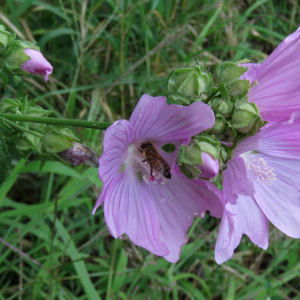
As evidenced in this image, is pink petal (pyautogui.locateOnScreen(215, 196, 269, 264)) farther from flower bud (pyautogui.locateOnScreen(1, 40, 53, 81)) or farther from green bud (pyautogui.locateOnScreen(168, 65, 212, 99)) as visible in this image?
flower bud (pyautogui.locateOnScreen(1, 40, 53, 81))

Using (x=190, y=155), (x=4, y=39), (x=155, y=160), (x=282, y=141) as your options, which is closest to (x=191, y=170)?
(x=190, y=155)

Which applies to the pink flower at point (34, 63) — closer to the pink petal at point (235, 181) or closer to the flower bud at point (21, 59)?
the flower bud at point (21, 59)

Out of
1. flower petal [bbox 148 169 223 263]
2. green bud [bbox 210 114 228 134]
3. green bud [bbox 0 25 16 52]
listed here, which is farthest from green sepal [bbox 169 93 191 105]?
green bud [bbox 0 25 16 52]

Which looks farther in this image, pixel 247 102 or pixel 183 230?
pixel 183 230

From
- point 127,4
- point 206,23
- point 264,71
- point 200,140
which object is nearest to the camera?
point 200,140

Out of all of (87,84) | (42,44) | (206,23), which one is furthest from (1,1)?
(206,23)

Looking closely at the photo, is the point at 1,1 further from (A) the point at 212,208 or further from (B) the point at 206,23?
(A) the point at 212,208

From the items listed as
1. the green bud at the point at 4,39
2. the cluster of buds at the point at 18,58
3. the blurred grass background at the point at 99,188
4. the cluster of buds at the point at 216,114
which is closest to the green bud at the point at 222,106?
the cluster of buds at the point at 216,114
